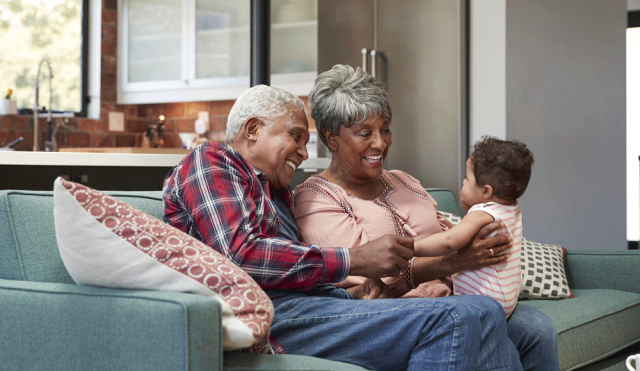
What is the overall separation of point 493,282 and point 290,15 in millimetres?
3579

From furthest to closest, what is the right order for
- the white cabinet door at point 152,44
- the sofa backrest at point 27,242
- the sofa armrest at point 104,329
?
the white cabinet door at point 152,44, the sofa backrest at point 27,242, the sofa armrest at point 104,329

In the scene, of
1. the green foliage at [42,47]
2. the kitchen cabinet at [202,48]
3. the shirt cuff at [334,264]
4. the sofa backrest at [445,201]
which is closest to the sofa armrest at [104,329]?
the shirt cuff at [334,264]

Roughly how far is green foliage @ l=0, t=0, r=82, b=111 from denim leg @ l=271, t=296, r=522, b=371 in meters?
4.67

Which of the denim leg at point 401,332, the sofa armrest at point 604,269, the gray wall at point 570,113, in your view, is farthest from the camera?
the gray wall at point 570,113

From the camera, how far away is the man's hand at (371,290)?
165 centimetres

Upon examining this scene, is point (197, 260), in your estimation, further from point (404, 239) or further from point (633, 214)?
point (633, 214)

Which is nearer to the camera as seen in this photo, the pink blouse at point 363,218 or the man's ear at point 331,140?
the pink blouse at point 363,218

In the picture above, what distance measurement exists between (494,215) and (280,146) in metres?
0.58

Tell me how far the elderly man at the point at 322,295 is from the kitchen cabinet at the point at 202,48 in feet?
10.7

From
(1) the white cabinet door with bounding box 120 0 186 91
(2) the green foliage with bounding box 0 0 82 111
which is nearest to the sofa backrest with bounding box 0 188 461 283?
(1) the white cabinet door with bounding box 120 0 186 91

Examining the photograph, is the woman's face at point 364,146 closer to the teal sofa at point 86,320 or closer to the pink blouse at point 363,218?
the pink blouse at point 363,218

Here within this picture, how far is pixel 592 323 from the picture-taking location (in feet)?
6.38

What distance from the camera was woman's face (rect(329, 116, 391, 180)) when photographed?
185cm

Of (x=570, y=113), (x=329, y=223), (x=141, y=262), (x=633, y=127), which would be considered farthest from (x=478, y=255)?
(x=633, y=127)
